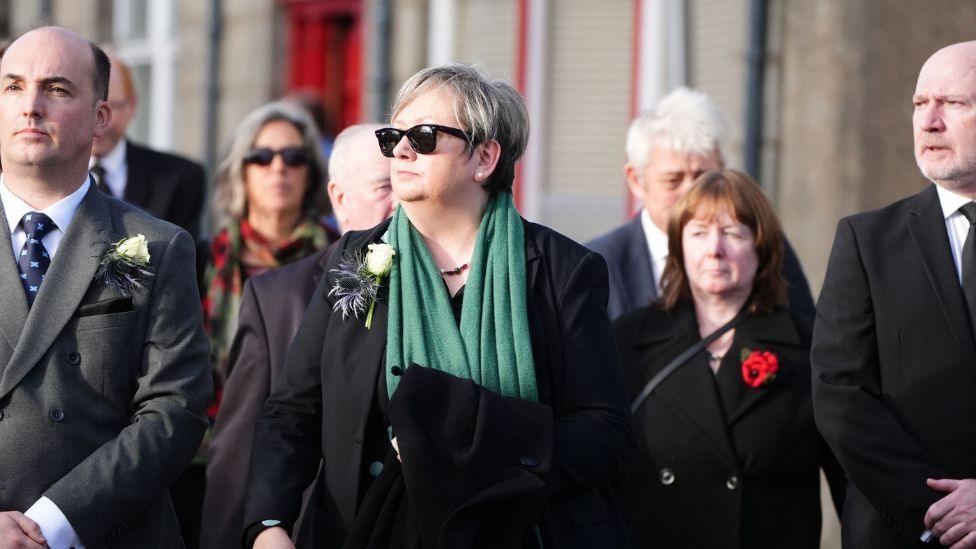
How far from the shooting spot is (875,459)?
4.68 metres

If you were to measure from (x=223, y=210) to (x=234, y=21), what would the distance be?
698cm

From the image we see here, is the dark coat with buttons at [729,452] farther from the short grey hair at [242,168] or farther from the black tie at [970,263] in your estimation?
the short grey hair at [242,168]

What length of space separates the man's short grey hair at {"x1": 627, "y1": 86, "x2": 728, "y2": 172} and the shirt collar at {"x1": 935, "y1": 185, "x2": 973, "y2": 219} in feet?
6.36

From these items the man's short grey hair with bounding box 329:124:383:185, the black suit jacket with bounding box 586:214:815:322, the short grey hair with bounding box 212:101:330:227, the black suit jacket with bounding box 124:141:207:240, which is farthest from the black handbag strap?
the black suit jacket with bounding box 124:141:207:240

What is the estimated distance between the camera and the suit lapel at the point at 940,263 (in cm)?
470

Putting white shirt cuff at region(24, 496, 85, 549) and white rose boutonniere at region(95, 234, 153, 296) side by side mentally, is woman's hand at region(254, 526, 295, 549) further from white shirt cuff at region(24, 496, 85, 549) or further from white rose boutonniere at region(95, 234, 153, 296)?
white rose boutonniere at region(95, 234, 153, 296)

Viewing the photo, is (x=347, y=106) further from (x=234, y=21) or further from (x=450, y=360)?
(x=450, y=360)

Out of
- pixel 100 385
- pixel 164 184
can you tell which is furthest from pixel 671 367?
pixel 164 184

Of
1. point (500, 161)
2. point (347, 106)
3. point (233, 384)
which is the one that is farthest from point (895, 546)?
point (347, 106)

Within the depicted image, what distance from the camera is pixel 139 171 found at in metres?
7.67

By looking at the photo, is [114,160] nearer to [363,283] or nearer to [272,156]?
[272,156]

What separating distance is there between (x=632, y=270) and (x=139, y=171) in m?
2.58

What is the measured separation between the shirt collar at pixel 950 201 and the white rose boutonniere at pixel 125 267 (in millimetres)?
2409

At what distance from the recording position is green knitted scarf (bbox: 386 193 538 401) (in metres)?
4.26
